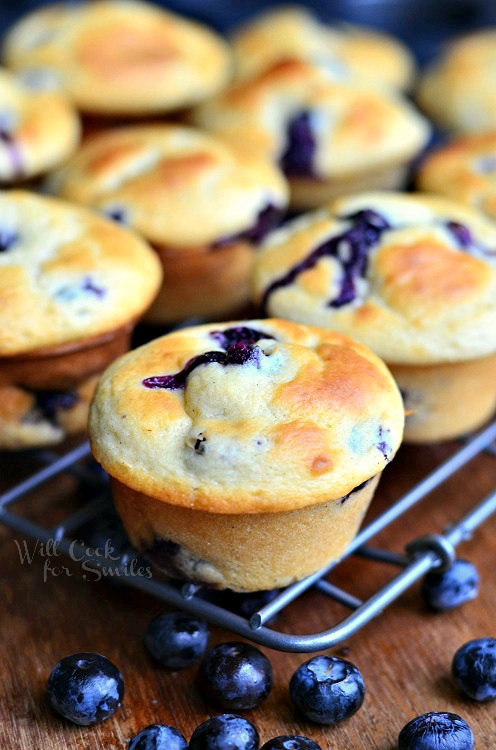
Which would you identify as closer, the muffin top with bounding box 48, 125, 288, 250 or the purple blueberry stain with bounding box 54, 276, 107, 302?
the purple blueberry stain with bounding box 54, 276, 107, 302

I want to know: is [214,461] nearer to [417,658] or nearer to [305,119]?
[417,658]

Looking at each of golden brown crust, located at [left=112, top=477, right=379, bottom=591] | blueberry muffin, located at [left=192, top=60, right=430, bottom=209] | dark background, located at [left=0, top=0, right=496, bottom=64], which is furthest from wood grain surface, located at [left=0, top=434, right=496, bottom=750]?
dark background, located at [left=0, top=0, right=496, bottom=64]

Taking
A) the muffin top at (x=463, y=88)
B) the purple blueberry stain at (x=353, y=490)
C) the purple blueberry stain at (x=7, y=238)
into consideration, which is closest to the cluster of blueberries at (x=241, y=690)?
the purple blueberry stain at (x=353, y=490)

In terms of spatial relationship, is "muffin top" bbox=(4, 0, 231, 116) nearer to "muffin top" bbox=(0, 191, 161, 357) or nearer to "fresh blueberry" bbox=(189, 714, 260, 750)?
"muffin top" bbox=(0, 191, 161, 357)

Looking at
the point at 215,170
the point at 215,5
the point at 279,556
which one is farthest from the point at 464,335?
the point at 215,5

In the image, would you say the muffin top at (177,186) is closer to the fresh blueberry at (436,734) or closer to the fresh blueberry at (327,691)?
the fresh blueberry at (327,691)
